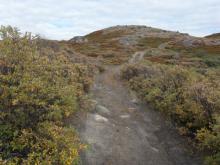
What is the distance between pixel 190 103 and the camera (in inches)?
675

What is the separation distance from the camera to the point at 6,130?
10781 mm

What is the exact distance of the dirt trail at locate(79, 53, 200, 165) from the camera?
1414 centimetres

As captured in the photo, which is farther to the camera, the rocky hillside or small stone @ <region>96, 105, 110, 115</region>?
the rocky hillside

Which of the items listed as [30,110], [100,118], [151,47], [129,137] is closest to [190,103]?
[129,137]

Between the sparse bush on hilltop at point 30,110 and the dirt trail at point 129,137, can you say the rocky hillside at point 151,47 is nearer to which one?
the dirt trail at point 129,137

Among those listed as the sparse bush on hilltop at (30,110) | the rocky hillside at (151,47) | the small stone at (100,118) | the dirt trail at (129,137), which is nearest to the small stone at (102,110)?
the dirt trail at (129,137)

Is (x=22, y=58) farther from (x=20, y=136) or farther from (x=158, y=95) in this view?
(x=158, y=95)

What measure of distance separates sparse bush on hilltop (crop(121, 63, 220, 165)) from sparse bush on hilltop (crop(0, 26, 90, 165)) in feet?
18.5

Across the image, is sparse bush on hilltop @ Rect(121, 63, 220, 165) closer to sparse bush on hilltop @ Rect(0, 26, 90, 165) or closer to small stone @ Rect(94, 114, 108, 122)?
small stone @ Rect(94, 114, 108, 122)

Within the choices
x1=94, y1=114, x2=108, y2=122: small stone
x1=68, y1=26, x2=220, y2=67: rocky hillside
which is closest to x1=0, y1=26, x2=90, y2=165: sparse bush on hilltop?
x1=94, y1=114, x2=108, y2=122: small stone

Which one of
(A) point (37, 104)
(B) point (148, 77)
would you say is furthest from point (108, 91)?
(A) point (37, 104)

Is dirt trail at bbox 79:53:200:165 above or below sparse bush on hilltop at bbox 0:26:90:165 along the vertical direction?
below

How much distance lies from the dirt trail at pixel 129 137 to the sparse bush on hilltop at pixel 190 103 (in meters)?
0.77

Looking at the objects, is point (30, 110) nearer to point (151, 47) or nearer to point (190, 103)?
point (190, 103)
